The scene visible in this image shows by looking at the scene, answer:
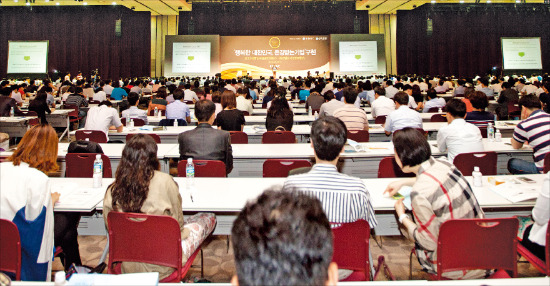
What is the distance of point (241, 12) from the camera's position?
63.3 feet

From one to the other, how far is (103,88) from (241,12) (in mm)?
8946

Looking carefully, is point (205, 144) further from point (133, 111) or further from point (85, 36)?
point (85, 36)

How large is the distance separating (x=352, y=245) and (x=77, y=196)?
1948mm

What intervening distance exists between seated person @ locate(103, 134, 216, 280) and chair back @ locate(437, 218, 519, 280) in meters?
1.42

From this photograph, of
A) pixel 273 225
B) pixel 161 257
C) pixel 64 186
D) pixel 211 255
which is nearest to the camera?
pixel 273 225

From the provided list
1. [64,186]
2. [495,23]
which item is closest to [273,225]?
[64,186]

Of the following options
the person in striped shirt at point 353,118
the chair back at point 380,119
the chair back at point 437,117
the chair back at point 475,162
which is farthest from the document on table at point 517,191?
the chair back at point 437,117

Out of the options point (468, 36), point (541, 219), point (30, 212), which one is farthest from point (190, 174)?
point (468, 36)

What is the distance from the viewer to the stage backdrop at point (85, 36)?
1875 centimetres

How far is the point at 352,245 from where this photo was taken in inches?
77.3

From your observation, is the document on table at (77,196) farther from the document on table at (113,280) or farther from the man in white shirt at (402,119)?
the man in white shirt at (402,119)

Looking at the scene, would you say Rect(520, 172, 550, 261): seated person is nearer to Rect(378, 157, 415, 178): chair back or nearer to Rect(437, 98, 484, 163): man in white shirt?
Rect(378, 157, 415, 178): chair back

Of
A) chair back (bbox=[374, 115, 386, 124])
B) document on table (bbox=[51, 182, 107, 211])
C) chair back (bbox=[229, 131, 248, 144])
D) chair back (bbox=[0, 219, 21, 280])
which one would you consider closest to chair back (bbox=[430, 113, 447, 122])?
chair back (bbox=[374, 115, 386, 124])

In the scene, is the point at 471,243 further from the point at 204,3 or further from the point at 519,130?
the point at 204,3
